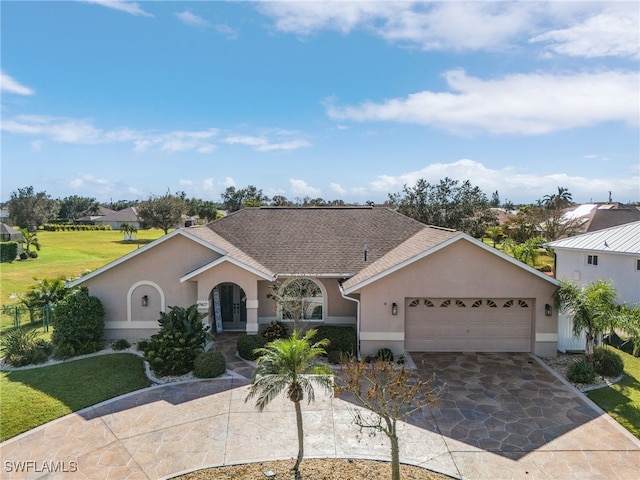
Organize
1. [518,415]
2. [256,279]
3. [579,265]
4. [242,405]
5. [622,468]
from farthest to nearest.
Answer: [579,265], [256,279], [242,405], [518,415], [622,468]

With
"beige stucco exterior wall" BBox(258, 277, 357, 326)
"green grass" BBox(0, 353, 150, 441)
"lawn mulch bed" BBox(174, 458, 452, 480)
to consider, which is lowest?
"lawn mulch bed" BBox(174, 458, 452, 480)

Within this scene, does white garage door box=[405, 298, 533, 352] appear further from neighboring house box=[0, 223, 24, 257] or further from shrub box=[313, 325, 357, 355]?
neighboring house box=[0, 223, 24, 257]

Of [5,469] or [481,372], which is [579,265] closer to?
[481,372]

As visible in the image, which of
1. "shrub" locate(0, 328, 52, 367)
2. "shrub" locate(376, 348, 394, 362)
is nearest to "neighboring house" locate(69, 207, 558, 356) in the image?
"shrub" locate(376, 348, 394, 362)

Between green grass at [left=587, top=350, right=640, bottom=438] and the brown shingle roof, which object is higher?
the brown shingle roof

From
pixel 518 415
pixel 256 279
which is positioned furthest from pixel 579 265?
pixel 256 279

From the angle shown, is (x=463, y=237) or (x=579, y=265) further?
(x=579, y=265)

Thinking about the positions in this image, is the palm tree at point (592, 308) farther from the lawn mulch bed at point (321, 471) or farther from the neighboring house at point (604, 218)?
the neighboring house at point (604, 218)
